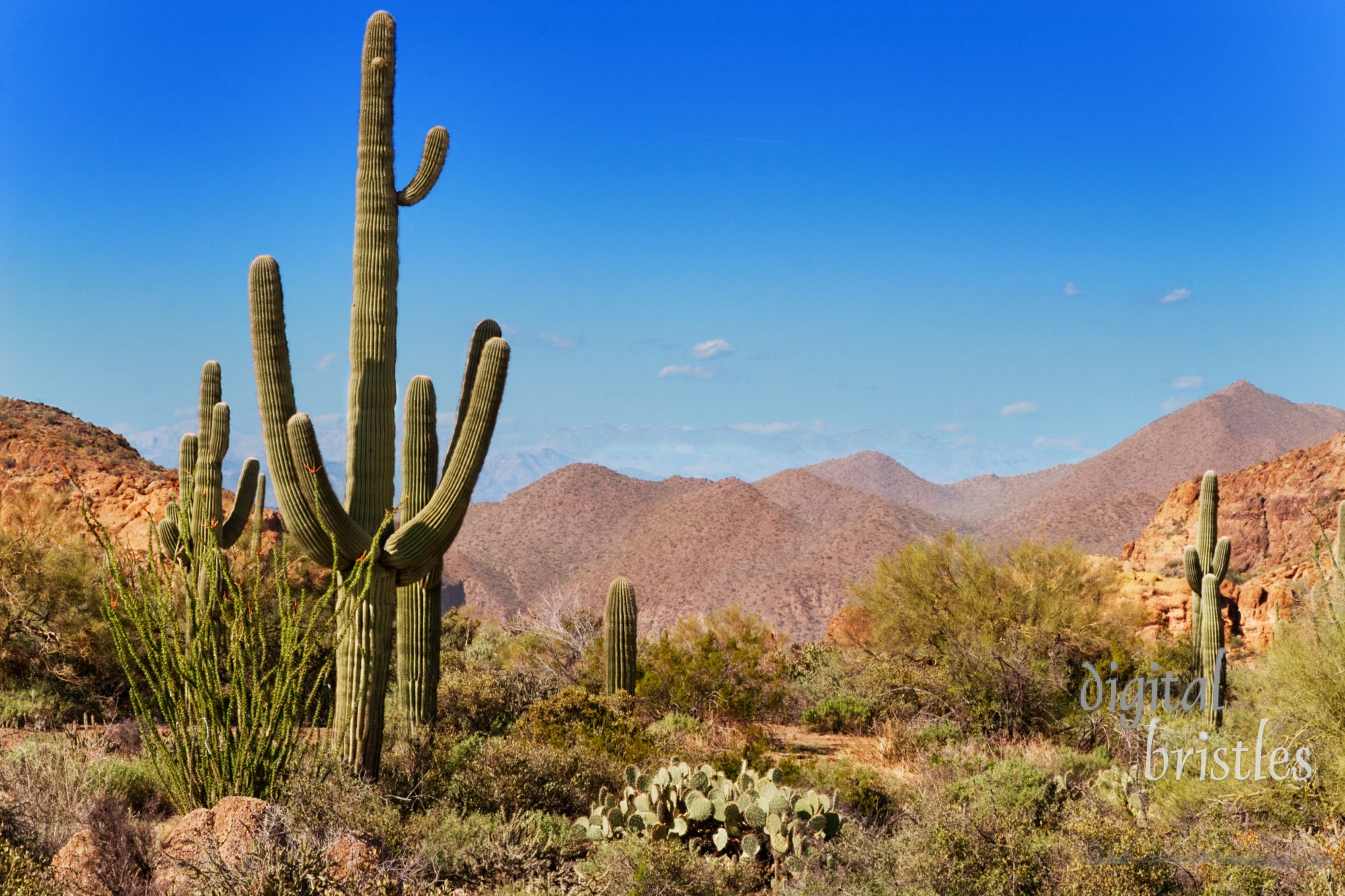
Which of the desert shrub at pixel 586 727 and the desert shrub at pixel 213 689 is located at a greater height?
the desert shrub at pixel 213 689

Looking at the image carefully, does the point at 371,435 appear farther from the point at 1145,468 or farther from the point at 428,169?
the point at 1145,468

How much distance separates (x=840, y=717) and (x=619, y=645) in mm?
2959

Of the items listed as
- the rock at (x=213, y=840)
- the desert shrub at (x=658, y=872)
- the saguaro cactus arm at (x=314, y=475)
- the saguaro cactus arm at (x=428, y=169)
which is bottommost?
the desert shrub at (x=658, y=872)

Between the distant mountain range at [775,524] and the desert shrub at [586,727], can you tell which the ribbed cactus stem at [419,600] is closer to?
the desert shrub at [586,727]

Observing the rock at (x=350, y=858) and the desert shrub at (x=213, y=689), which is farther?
the desert shrub at (x=213, y=689)

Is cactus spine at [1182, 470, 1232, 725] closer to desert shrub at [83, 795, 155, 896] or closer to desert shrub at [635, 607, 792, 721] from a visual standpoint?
desert shrub at [635, 607, 792, 721]

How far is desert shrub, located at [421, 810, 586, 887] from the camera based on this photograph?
247 inches

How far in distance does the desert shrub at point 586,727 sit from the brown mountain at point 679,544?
74.5 feet

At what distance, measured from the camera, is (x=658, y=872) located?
605 centimetres

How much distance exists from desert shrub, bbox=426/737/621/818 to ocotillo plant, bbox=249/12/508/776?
71 centimetres

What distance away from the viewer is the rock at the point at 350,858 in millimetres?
5195

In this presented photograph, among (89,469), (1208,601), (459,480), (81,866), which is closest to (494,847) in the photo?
(81,866)

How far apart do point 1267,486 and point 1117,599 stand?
16736 mm

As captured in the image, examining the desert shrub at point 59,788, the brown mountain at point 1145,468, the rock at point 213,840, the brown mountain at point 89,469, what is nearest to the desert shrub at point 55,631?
the desert shrub at point 59,788
